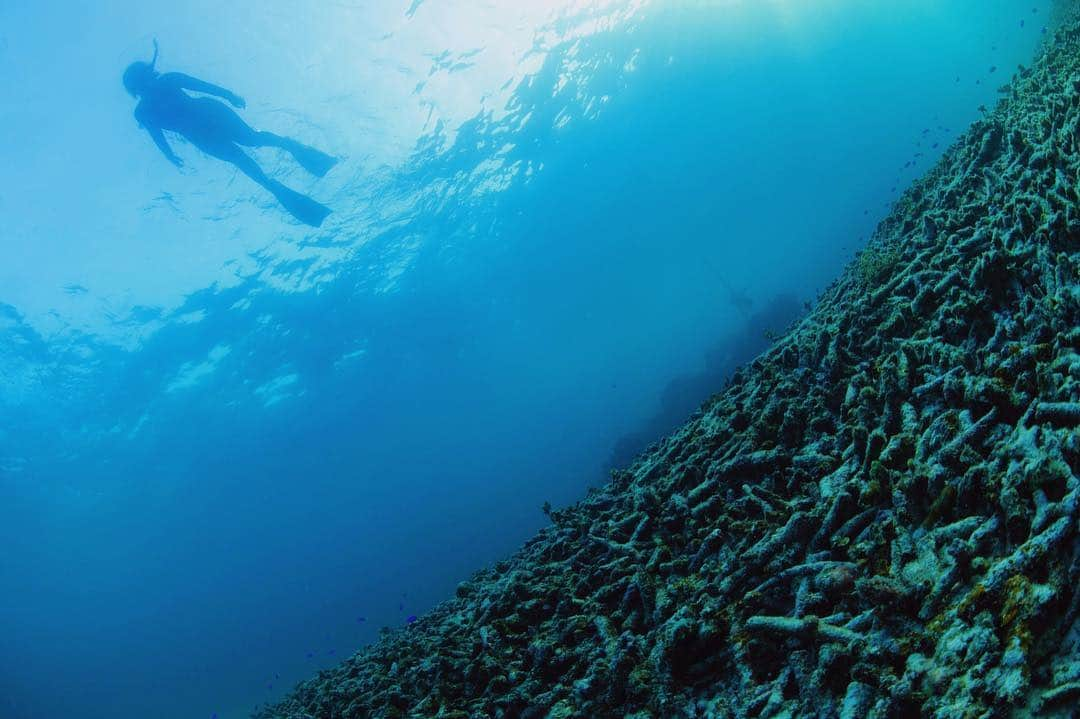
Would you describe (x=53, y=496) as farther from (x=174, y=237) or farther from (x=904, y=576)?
(x=904, y=576)

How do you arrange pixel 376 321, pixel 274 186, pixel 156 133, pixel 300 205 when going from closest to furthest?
pixel 156 133
pixel 274 186
pixel 300 205
pixel 376 321

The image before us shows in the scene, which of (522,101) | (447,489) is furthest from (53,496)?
(522,101)

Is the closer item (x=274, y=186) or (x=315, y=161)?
(x=274, y=186)

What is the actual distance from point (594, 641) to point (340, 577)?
108 m

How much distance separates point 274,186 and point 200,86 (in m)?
3.86

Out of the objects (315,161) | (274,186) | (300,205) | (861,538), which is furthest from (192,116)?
(861,538)

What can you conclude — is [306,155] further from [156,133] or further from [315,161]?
[156,133]

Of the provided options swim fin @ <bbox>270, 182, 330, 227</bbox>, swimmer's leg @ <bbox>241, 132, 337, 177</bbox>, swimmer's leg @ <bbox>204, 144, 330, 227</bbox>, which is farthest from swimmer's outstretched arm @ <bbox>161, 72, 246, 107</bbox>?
swim fin @ <bbox>270, 182, 330, 227</bbox>

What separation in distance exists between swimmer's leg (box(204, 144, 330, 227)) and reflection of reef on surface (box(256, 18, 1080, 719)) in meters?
17.4

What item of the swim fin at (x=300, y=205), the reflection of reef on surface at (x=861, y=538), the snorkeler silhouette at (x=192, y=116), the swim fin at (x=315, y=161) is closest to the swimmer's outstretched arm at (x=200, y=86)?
the snorkeler silhouette at (x=192, y=116)

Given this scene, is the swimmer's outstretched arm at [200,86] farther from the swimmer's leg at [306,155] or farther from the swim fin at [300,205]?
the swim fin at [300,205]

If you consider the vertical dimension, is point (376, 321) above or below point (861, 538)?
above

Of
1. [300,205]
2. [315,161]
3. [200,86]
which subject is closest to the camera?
[200,86]

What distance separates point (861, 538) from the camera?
4.96m
